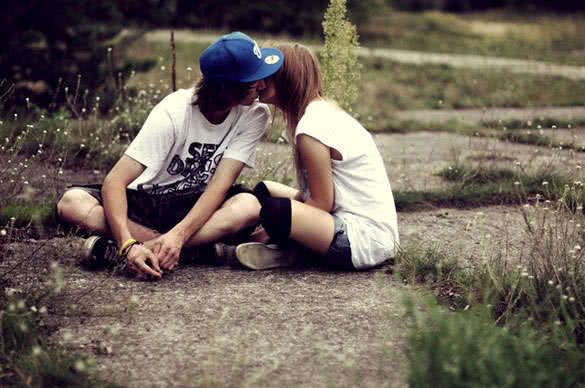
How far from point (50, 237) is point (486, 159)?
325 centimetres

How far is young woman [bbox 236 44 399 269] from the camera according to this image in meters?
3.18

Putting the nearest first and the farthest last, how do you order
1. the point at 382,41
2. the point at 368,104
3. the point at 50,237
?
the point at 50,237, the point at 368,104, the point at 382,41

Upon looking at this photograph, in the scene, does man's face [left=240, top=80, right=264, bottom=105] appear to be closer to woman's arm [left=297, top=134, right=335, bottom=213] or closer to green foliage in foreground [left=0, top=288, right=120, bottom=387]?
woman's arm [left=297, top=134, right=335, bottom=213]

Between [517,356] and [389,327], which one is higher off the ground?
[517,356]

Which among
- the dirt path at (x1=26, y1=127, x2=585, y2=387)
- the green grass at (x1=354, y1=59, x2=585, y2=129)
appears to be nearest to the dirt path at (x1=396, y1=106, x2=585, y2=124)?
the green grass at (x1=354, y1=59, x2=585, y2=129)

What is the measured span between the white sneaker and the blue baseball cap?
0.78m

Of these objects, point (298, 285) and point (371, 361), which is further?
point (298, 285)

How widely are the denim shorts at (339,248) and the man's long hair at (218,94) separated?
2.43 ft

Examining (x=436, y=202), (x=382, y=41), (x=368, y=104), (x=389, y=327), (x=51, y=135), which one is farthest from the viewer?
(x=382, y=41)

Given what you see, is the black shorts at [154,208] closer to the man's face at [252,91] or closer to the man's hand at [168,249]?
the man's hand at [168,249]

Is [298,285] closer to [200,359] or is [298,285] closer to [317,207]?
[317,207]

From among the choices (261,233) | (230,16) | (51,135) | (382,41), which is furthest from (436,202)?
(230,16)

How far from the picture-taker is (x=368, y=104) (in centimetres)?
743

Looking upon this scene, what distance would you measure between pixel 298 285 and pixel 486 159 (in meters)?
2.70
